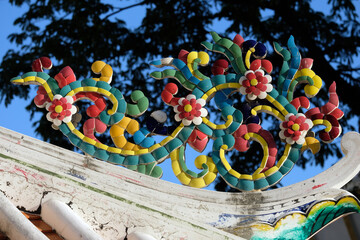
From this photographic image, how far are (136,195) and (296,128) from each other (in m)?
1.39

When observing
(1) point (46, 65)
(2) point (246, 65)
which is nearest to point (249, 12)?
(2) point (246, 65)

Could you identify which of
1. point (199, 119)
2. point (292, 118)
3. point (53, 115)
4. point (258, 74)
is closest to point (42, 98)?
point (53, 115)

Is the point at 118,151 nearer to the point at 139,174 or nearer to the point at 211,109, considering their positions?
the point at 139,174

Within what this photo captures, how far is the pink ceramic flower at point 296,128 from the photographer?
4895mm

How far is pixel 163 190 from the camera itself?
15.0 ft

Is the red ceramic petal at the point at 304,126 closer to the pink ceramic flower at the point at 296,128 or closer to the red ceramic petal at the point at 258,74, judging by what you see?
the pink ceramic flower at the point at 296,128

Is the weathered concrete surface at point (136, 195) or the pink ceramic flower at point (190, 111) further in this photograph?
the pink ceramic flower at point (190, 111)

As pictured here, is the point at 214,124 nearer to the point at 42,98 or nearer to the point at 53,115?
the point at 53,115

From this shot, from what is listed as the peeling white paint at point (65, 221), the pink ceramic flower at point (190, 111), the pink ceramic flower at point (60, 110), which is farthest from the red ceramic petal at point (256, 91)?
the peeling white paint at point (65, 221)

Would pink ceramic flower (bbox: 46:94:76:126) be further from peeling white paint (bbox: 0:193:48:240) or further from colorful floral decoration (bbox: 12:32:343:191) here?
peeling white paint (bbox: 0:193:48:240)

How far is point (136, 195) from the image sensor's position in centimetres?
456

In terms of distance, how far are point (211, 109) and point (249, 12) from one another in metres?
1.62

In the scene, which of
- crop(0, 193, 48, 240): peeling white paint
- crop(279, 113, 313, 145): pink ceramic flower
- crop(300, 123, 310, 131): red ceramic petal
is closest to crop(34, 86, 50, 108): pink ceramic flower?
crop(0, 193, 48, 240): peeling white paint

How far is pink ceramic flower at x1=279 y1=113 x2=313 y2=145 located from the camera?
193 inches
